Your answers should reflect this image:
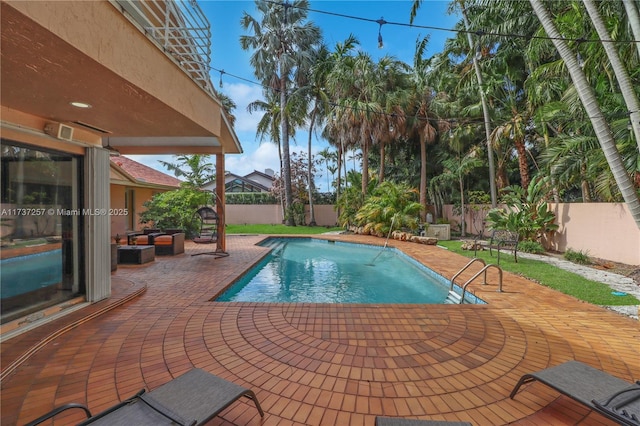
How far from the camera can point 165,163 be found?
24.7m

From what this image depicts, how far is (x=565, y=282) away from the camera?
597cm

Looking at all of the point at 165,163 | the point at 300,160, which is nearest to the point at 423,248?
the point at 300,160

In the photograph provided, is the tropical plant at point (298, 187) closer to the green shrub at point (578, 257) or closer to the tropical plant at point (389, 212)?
the tropical plant at point (389, 212)

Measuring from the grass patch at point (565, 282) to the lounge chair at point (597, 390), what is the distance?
346 centimetres

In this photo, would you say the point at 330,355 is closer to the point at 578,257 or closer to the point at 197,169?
the point at 578,257

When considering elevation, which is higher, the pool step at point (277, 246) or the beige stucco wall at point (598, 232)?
the beige stucco wall at point (598, 232)

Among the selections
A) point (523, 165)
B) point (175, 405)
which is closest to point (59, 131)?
point (175, 405)

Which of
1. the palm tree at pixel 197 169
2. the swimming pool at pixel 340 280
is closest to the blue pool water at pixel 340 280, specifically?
the swimming pool at pixel 340 280

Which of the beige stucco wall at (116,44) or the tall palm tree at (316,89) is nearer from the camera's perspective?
the beige stucco wall at (116,44)

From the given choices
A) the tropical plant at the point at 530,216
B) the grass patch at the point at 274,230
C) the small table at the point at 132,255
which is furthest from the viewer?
the grass patch at the point at 274,230

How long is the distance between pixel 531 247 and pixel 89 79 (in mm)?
12036

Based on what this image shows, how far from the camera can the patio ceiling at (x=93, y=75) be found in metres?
2.11

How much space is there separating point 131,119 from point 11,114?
124cm

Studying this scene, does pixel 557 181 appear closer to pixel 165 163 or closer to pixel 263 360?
pixel 263 360
